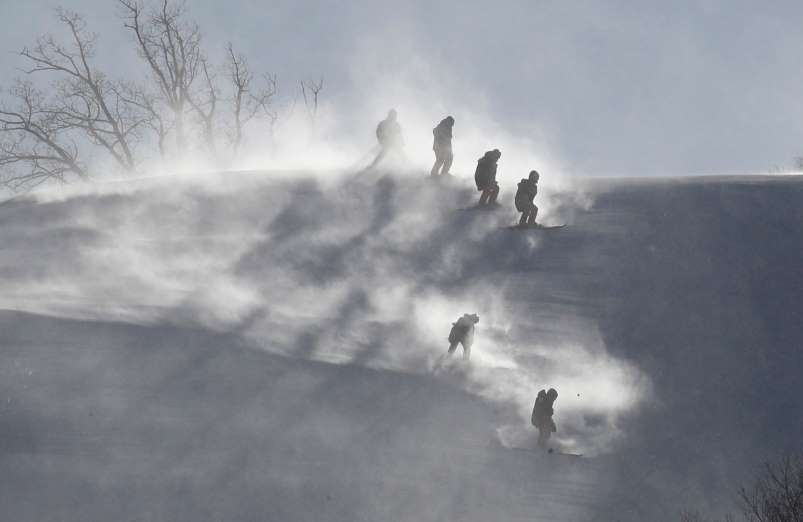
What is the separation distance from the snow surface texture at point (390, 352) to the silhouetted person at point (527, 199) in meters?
0.45

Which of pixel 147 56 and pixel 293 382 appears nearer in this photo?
pixel 293 382

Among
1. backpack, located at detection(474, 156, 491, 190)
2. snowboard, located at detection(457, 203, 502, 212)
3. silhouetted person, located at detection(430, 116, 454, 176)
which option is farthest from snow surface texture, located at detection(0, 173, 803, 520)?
silhouetted person, located at detection(430, 116, 454, 176)

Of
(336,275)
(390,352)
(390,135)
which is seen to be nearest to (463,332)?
(390,352)

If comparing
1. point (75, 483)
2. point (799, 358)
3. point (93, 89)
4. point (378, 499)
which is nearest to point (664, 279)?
point (799, 358)

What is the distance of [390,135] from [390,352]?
1187 cm

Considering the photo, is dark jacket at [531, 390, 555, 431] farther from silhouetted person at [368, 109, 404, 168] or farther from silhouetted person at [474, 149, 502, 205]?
silhouetted person at [368, 109, 404, 168]

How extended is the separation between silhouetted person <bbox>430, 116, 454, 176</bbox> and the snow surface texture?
156 cm

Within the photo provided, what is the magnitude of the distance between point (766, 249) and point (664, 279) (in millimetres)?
2572

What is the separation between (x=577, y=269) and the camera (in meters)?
18.6

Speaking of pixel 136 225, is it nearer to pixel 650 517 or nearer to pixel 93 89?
pixel 650 517

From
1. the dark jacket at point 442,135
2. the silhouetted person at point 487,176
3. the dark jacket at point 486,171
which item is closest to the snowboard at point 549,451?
the silhouetted person at point 487,176

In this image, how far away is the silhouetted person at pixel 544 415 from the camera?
42.7 ft

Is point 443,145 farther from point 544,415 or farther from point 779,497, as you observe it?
point 779,497

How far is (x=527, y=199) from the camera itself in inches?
803
